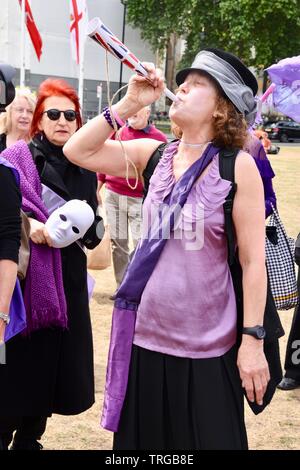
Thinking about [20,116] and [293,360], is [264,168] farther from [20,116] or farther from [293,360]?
[20,116]

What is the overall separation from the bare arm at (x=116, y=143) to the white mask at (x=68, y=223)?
1.68 feet

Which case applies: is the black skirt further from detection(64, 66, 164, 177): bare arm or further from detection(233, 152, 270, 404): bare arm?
detection(64, 66, 164, 177): bare arm

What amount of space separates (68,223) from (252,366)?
1.12m

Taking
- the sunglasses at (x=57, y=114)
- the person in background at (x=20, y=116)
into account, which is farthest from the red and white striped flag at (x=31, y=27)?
the sunglasses at (x=57, y=114)

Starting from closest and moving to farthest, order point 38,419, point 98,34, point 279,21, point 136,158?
1. point 98,34
2. point 136,158
3. point 38,419
4. point 279,21

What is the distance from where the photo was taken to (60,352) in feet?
10.3

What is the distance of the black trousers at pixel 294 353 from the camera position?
4275 millimetres

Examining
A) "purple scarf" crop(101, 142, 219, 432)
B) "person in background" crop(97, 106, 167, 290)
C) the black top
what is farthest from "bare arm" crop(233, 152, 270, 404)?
"person in background" crop(97, 106, 167, 290)

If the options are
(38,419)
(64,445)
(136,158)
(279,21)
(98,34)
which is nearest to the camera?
(98,34)

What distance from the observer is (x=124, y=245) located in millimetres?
6281

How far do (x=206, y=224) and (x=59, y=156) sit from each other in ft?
4.30

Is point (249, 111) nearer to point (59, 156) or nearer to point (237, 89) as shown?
point (237, 89)

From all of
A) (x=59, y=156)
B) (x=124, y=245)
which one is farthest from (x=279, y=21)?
(x=59, y=156)

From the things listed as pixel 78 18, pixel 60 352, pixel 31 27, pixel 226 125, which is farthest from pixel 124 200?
pixel 31 27
